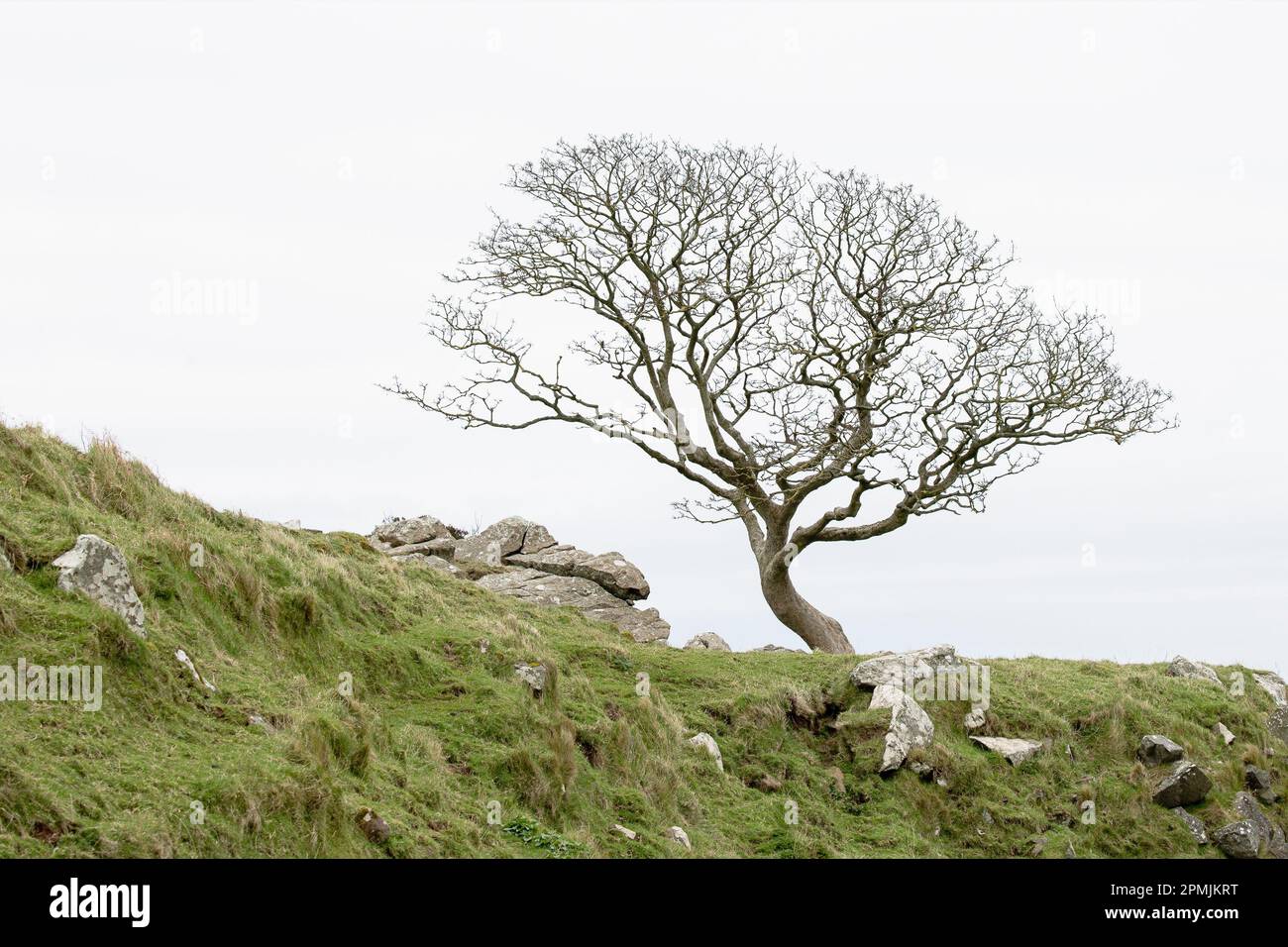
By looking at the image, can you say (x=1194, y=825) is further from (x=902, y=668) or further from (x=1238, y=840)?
(x=902, y=668)

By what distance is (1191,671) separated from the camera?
2650 cm

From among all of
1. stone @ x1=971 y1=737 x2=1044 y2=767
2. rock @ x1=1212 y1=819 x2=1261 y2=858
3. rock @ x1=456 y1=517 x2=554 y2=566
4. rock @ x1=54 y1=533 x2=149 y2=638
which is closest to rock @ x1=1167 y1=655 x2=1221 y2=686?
rock @ x1=1212 y1=819 x2=1261 y2=858

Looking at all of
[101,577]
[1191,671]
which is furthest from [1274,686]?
[101,577]

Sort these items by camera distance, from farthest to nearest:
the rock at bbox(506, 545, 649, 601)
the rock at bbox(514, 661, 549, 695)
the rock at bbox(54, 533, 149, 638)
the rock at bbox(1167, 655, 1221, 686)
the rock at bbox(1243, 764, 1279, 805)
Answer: the rock at bbox(506, 545, 649, 601) → the rock at bbox(1167, 655, 1221, 686) → the rock at bbox(1243, 764, 1279, 805) → the rock at bbox(514, 661, 549, 695) → the rock at bbox(54, 533, 149, 638)

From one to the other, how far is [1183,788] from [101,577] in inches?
695

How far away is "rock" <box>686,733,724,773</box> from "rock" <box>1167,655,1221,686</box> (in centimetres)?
1264

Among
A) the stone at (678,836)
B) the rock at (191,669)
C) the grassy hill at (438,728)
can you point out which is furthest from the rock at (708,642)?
the rock at (191,669)

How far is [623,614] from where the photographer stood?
2972 cm

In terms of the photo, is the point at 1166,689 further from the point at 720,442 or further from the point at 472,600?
the point at 472,600

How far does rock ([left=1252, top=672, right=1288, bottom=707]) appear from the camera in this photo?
25516 mm

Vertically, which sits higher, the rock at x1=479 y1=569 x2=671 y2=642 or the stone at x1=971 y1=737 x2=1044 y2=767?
the rock at x1=479 y1=569 x2=671 y2=642

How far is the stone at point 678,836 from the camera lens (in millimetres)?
15555

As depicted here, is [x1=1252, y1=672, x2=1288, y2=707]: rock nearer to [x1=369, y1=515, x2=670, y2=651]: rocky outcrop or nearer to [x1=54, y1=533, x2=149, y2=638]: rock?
[x1=369, y1=515, x2=670, y2=651]: rocky outcrop
